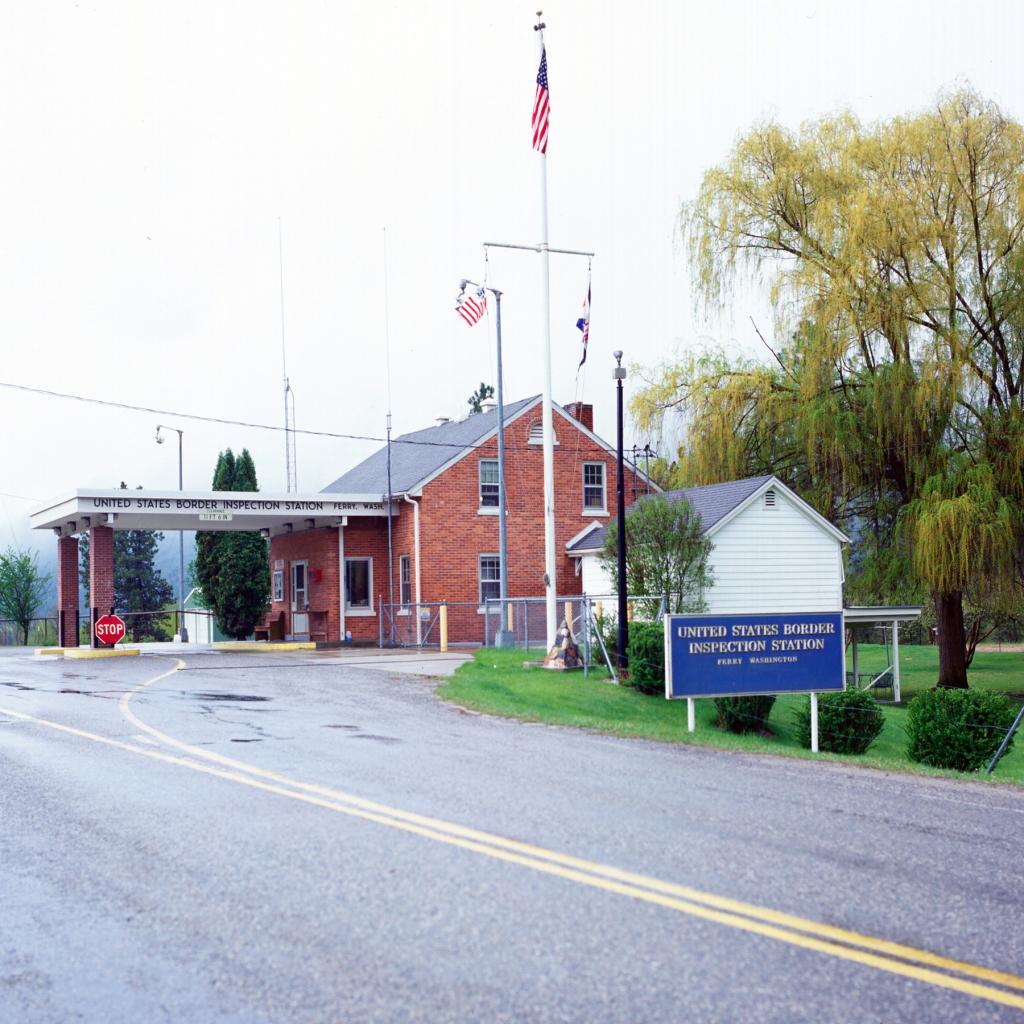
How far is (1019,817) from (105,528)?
93.7 feet

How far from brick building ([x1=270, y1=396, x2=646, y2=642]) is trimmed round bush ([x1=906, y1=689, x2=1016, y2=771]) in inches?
786

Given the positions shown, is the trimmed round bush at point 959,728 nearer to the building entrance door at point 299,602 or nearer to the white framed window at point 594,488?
the white framed window at point 594,488

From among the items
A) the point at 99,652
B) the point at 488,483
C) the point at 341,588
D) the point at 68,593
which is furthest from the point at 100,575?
the point at 488,483

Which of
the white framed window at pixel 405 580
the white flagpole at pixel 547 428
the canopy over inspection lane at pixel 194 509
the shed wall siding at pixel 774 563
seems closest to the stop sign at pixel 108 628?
the canopy over inspection lane at pixel 194 509

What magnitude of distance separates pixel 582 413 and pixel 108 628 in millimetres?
16698

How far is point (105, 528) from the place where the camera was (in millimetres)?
33219

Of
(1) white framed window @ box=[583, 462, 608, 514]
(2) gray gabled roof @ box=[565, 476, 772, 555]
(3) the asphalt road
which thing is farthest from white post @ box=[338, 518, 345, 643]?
(3) the asphalt road

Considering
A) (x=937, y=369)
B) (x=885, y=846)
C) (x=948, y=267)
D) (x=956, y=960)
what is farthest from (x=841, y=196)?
(x=956, y=960)

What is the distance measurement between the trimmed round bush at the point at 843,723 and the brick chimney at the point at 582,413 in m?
21.8

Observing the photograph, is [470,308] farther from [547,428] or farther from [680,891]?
[680,891]

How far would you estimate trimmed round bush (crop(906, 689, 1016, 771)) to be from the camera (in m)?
15.6

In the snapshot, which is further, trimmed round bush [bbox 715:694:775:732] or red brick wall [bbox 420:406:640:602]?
red brick wall [bbox 420:406:640:602]

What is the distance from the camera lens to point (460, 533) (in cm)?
3647

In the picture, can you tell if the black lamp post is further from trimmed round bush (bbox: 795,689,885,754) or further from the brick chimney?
the brick chimney
